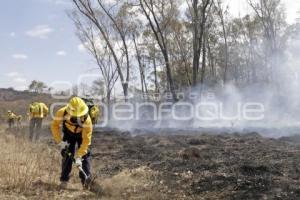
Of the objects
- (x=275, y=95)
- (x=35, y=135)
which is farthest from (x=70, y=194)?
(x=275, y=95)

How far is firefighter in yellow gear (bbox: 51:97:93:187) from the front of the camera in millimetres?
8211

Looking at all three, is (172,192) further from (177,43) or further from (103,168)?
(177,43)

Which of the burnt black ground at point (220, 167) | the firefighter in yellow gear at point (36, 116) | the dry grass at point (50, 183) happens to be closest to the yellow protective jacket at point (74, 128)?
the dry grass at point (50, 183)

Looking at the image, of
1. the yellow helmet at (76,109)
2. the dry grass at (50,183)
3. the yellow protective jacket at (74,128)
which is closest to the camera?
the dry grass at (50,183)

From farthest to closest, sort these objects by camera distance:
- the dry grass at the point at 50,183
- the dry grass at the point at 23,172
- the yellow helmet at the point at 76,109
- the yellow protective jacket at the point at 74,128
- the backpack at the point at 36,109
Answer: the backpack at the point at 36,109
the yellow protective jacket at the point at 74,128
the yellow helmet at the point at 76,109
the dry grass at the point at 23,172
the dry grass at the point at 50,183

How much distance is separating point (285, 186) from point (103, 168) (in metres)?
5.09

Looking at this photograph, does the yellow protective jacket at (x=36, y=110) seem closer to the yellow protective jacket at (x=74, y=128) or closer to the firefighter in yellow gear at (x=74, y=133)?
the firefighter in yellow gear at (x=74, y=133)

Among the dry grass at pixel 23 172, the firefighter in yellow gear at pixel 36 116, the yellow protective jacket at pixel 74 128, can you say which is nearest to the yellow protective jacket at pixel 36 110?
the firefighter in yellow gear at pixel 36 116

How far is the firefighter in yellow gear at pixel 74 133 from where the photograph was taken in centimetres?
821

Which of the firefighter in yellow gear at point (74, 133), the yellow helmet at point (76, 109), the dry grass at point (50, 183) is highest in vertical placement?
the yellow helmet at point (76, 109)

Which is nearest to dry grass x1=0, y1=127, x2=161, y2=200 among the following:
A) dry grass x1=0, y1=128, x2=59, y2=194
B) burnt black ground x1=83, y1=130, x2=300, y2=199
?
dry grass x1=0, y1=128, x2=59, y2=194

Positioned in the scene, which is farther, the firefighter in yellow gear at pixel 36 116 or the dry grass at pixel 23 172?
the firefighter in yellow gear at pixel 36 116

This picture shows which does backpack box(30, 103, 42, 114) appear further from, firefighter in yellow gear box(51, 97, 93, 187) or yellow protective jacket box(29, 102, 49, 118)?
firefighter in yellow gear box(51, 97, 93, 187)

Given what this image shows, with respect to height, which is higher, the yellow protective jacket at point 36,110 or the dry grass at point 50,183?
the yellow protective jacket at point 36,110
